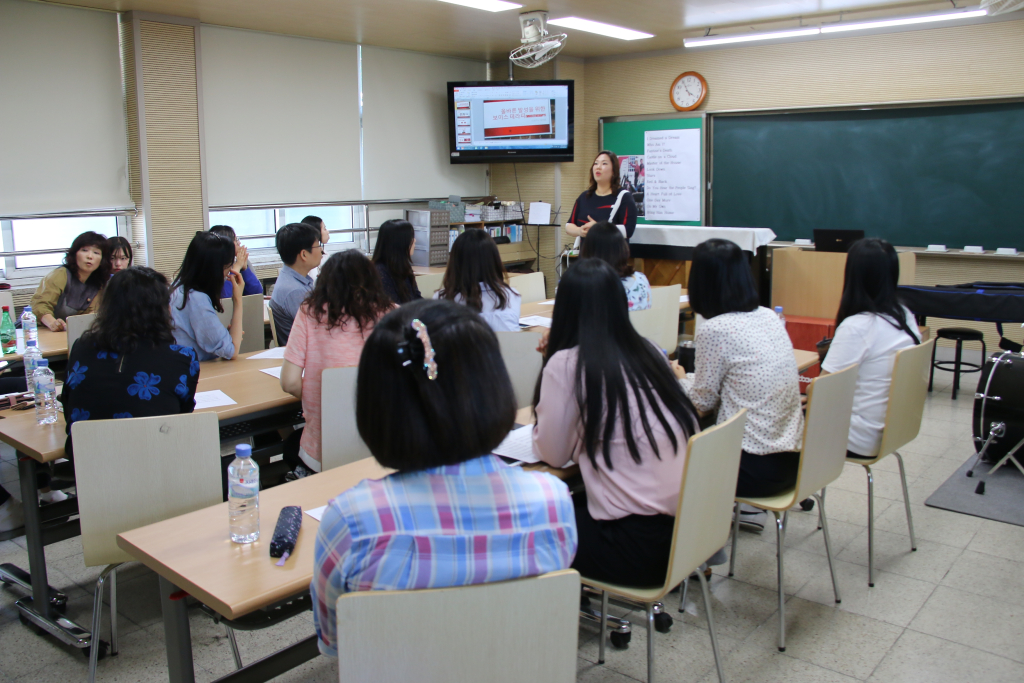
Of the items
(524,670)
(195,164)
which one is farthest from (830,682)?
(195,164)

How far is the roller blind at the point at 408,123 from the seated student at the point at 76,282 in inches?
125

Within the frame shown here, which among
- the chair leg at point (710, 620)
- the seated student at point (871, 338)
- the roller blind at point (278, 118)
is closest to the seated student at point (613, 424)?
the chair leg at point (710, 620)

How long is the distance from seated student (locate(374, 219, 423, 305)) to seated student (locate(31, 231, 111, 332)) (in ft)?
5.98

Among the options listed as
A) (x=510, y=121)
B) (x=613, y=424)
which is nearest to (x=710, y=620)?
(x=613, y=424)

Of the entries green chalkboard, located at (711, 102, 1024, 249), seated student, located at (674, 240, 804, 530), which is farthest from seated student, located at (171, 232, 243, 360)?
green chalkboard, located at (711, 102, 1024, 249)

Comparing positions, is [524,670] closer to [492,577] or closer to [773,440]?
[492,577]

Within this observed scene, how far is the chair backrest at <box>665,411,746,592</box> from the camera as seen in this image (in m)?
1.86

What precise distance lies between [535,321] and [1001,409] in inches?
91.4

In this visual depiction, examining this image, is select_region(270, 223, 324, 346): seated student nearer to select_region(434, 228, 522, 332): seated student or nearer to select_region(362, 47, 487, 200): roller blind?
select_region(434, 228, 522, 332): seated student

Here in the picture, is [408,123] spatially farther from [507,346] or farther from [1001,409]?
[1001,409]

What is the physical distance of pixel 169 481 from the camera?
2184 mm

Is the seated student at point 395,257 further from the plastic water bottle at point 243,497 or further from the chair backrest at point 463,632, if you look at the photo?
the chair backrest at point 463,632

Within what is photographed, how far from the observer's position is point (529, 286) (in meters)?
5.40

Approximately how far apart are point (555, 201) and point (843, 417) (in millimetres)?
5921
